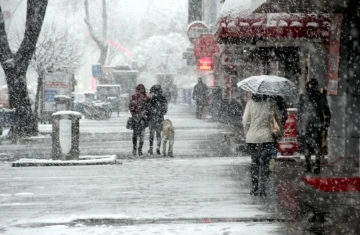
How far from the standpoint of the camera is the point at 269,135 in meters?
12.0

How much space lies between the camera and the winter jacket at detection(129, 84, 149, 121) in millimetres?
19312

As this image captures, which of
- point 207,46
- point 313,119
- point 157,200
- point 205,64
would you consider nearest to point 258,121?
point 157,200

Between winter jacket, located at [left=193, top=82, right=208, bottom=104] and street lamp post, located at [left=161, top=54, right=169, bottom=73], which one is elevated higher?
street lamp post, located at [left=161, top=54, right=169, bottom=73]

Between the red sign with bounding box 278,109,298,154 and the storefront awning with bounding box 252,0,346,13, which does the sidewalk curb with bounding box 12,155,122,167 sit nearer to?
the red sign with bounding box 278,109,298,154

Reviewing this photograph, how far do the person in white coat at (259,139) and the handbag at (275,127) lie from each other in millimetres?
50

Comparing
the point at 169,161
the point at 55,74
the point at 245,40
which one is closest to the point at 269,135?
the point at 169,161

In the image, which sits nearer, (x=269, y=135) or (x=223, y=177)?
(x=269, y=135)

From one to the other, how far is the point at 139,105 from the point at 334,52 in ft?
18.4

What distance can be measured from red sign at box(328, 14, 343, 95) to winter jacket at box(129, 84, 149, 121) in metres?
5.15

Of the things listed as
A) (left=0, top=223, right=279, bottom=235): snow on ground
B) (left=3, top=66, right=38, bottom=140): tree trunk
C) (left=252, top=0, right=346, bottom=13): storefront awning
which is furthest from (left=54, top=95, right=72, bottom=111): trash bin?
(left=0, top=223, right=279, bottom=235): snow on ground

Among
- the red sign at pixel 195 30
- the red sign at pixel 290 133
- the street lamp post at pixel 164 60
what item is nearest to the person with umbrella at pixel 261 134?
the red sign at pixel 290 133

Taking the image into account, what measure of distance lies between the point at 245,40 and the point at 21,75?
8.52m

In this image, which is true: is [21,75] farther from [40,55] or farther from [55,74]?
[40,55]

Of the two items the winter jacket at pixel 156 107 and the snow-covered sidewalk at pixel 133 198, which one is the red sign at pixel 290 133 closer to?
the snow-covered sidewalk at pixel 133 198
